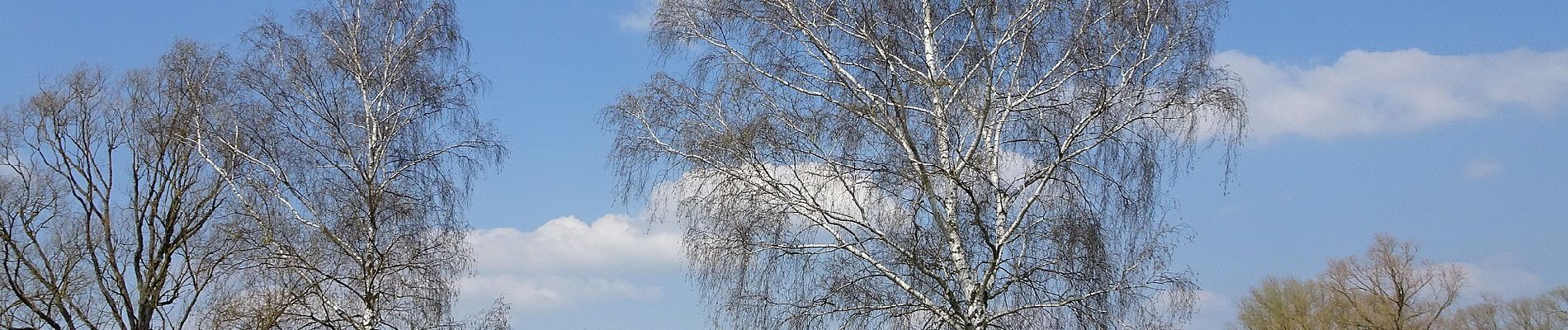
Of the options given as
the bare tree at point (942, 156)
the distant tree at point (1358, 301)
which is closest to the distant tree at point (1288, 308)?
the distant tree at point (1358, 301)

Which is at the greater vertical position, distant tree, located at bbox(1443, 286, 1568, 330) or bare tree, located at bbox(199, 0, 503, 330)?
distant tree, located at bbox(1443, 286, 1568, 330)

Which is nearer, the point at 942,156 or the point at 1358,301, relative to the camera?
the point at 942,156

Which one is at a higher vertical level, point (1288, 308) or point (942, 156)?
point (1288, 308)

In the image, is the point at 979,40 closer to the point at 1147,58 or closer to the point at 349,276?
the point at 1147,58

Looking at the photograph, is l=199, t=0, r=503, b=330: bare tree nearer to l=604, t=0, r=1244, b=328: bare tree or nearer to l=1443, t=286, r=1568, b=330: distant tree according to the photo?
l=604, t=0, r=1244, b=328: bare tree

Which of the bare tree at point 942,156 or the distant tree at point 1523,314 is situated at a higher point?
the distant tree at point 1523,314

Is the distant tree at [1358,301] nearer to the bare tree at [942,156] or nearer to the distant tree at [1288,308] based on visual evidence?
the distant tree at [1288,308]

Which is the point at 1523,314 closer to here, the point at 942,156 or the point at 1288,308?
the point at 1288,308

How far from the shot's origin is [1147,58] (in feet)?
37.6

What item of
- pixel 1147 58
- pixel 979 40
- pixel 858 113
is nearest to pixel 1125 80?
pixel 1147 58

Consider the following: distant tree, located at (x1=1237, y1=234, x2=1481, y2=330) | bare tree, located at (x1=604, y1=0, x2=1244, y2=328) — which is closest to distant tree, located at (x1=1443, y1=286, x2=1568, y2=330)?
distant tree, located at (x1=1237, y1=234, x2=1481, y2=330)

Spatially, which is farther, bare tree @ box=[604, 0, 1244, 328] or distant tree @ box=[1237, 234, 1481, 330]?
distant tree @ box=[1237, 234, 1481, 330]

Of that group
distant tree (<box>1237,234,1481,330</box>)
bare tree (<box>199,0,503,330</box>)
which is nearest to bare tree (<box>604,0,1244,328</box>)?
bare tree (<box>199,0,503,330</box>)

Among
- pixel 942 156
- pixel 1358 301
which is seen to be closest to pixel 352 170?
pixel 942 156
